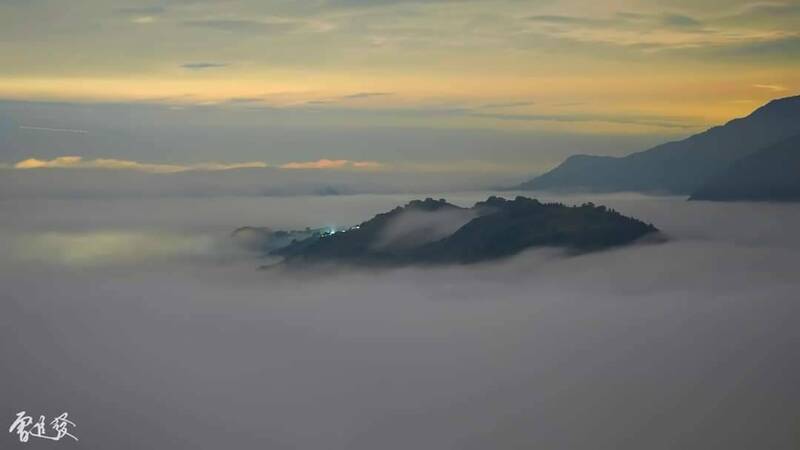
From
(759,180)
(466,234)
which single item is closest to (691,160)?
(759,180)

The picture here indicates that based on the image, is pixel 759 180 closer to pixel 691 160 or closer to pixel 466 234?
pixel 691 160

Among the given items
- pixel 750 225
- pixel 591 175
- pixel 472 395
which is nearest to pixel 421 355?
pixel 472 395

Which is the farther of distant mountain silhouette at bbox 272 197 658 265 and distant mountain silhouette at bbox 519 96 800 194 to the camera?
distant mountain silhouette at bbox 272 197 658 265

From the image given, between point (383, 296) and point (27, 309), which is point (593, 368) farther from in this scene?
point (27, 309)

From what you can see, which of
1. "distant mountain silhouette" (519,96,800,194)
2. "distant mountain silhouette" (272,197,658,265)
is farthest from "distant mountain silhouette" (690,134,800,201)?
"distant mountain silhouette" (272,197,658,265)

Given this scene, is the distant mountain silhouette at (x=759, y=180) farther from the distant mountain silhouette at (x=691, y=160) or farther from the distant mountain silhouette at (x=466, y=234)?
the distant mountain silhouette at (x=466, y=234)

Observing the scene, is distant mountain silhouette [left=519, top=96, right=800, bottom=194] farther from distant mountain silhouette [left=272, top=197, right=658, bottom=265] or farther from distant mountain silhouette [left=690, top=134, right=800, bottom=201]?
distant mountain silhouette [left=272, top=197, right=658, bottom=265]

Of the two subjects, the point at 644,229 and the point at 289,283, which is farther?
the point at 289,283
